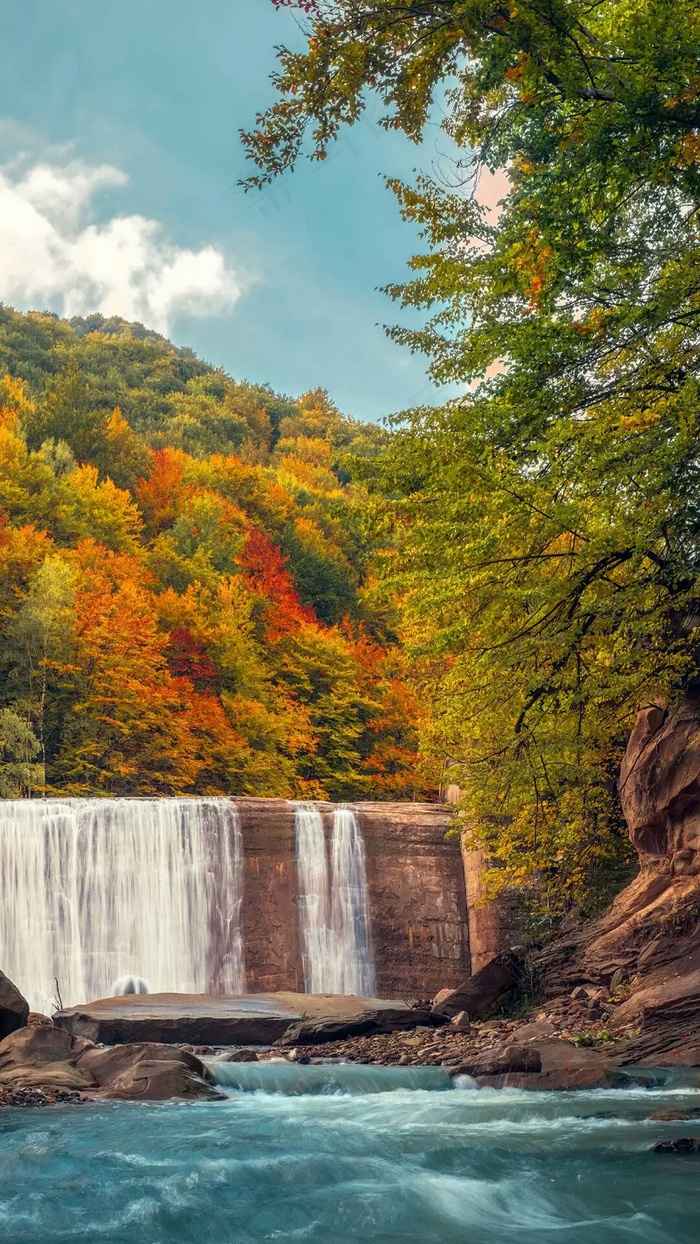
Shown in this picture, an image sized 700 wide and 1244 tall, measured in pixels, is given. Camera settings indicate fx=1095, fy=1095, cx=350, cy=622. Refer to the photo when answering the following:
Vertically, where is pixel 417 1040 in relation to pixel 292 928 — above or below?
below

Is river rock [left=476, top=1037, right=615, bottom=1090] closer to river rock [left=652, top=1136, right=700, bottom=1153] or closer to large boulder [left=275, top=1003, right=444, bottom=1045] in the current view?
river rock [left=652, top=1136, right=700, bottom=1153]

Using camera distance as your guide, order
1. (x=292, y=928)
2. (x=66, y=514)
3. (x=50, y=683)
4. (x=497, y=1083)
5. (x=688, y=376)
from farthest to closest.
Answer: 1. (x=66, y=514)
2. (x=50, y=683)
3. (x=292, y=928)
4. (x=497, y=1083)
5. (x=688, y=376)

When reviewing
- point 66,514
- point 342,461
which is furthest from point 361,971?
point 66,514

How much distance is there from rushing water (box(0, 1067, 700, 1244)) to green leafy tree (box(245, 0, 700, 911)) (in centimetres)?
425

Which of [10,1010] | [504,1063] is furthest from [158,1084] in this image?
[504,1063]

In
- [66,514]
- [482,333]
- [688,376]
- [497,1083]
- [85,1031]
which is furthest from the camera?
[66,514]

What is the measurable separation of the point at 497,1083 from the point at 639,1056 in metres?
1.59

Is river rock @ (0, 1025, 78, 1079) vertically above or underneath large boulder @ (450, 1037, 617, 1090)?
above

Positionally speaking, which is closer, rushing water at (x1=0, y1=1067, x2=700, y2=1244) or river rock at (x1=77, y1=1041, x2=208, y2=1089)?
rushing water at (x1=0, y1=1067, x2=700, y2=1244)

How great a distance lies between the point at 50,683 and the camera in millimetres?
33688

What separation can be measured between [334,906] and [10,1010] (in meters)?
11.6

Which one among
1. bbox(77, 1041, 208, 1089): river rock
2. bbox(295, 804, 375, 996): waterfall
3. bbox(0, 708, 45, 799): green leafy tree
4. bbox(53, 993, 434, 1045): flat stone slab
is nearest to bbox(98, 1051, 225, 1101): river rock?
bbox(77, 1041, 208, 1089): river rock

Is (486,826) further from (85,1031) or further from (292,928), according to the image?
(292,928)

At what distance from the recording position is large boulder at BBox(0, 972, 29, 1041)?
13695 millimetres
